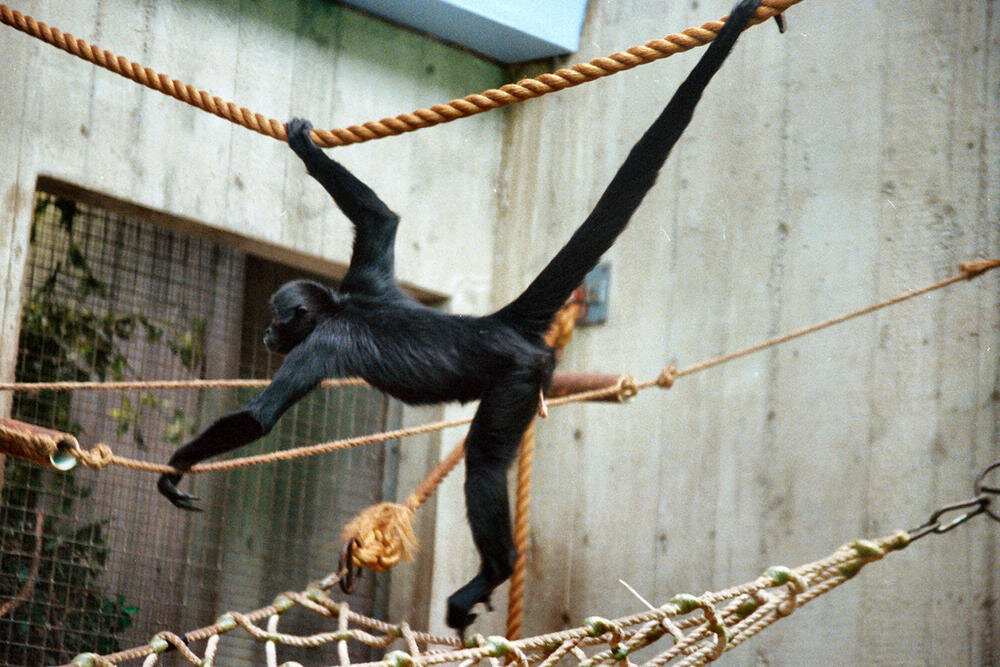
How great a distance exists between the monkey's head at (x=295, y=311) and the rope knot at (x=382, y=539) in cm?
67

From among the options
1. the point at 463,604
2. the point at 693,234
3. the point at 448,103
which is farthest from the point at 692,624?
the point at 693,234

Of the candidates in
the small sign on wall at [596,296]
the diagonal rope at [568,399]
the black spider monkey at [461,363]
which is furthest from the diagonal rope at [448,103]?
the small sign on wall at [596,296]

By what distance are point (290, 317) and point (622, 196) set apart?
1.04 meters

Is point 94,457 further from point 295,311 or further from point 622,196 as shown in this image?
point 622,196

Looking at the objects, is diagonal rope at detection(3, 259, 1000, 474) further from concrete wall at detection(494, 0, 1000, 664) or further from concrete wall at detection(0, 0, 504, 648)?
concrete wall at detection(0, 0, 504, 648)

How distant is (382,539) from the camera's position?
3.70 metres

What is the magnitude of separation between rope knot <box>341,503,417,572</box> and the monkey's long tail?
2.90 feet

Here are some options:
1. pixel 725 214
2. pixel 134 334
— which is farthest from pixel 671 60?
pixel 134 334

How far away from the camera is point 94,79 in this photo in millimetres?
4297

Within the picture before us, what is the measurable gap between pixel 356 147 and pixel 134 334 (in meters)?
1.24

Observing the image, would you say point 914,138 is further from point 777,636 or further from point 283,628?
point 283,628

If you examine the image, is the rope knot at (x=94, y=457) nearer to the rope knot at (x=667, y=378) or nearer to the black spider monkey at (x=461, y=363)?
the black spider monkey at (x=461, y=363)

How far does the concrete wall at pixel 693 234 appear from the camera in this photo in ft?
12.4

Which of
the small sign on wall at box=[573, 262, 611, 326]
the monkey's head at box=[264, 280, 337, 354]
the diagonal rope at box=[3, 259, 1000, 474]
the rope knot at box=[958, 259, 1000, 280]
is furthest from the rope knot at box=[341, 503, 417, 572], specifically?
the rope knot at box=[958, 259, 1000, 280]
